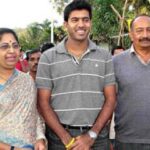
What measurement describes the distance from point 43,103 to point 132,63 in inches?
40.9

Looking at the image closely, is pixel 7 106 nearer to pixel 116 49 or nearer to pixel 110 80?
pixel 110 80

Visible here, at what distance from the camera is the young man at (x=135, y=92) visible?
4254 mm

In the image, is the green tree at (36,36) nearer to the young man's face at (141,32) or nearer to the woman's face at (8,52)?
the young man's face at (141,32)

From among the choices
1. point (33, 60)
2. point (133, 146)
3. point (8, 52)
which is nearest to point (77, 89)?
point (8, 52)

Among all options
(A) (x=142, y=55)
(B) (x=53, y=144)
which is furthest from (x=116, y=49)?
(B) (x=53, y=144)

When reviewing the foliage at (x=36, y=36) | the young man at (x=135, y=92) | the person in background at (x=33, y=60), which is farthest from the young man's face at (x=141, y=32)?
the foliage at (x=36, y=36)

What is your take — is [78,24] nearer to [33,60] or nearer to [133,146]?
[133,146]

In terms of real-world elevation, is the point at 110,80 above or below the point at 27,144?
above

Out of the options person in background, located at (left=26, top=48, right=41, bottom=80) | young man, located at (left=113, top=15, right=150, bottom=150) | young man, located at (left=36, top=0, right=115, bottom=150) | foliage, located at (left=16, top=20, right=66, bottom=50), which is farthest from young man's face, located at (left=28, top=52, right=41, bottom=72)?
foliage, located at (left=16, top=20, right=66, bottom=50)

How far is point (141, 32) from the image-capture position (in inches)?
172

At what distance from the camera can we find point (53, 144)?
408 cm

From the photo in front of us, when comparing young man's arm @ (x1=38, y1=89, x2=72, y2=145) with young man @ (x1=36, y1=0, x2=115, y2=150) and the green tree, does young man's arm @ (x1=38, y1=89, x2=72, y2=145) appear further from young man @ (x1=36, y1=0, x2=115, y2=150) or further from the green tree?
the green tree

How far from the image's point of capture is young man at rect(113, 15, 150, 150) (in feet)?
14.0

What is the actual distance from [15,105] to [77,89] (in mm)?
607
